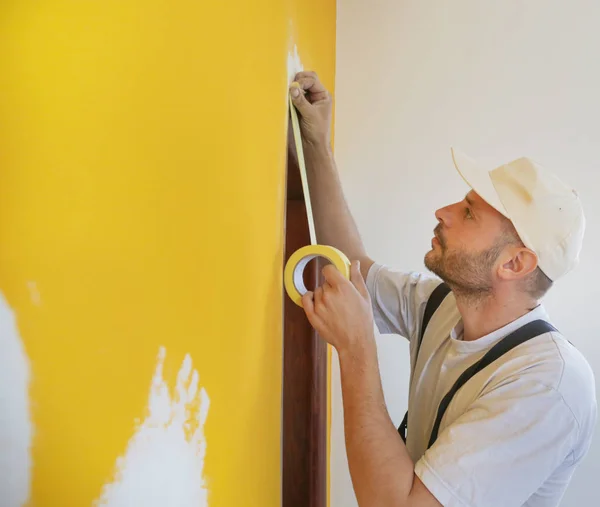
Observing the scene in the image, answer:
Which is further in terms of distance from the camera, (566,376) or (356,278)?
(356,278)

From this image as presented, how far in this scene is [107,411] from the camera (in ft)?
1.31

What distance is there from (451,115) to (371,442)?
1.14m

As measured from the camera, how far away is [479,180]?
982 mm

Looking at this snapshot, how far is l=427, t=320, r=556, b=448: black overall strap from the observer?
0.89 m

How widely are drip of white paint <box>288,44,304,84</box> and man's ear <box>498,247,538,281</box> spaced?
57cm

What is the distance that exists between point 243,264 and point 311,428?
2.05 ft

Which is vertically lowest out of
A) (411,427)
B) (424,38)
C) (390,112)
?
(411,427)

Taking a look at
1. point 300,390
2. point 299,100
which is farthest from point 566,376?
point 299,100

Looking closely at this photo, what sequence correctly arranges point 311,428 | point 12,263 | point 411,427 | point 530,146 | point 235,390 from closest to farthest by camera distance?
point 12,263 < point 235,390 < point 411,427 < point 311,428 < point 530,146

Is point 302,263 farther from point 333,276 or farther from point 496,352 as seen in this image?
point 496,352

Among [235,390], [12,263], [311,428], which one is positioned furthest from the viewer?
[311,428]

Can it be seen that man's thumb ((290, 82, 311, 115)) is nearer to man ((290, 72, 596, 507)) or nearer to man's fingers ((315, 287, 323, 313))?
man ((290, 72, 596, 507))

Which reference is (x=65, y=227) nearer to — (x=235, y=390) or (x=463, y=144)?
(x=235, y=390)

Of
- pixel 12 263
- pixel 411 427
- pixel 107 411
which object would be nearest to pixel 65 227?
pixel 12 263
